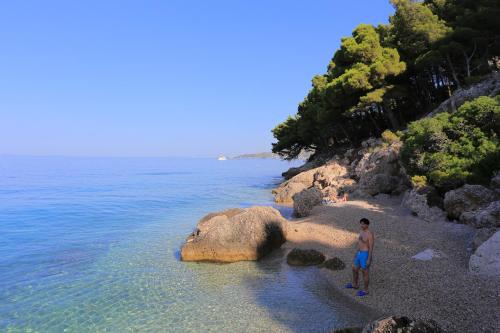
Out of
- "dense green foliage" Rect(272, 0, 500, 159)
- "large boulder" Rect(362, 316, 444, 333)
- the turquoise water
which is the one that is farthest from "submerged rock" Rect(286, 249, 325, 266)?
"dense green foliage" Rect(272, 0, 500, 159)

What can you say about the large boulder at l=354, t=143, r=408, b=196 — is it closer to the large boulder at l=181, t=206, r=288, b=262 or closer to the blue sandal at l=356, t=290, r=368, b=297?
the large boulder at l=181, t=206, r=288, b=262

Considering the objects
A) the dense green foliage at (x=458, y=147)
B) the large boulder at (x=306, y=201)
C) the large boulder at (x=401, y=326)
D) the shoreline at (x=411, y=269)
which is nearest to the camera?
the large boulder at (x=401, y=326)

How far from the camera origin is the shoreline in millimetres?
8648

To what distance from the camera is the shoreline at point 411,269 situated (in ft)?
28.4

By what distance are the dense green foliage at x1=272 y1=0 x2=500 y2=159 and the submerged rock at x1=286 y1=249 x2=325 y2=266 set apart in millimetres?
22543

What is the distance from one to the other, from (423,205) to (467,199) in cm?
232

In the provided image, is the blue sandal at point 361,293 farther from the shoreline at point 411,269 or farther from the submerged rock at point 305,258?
the submerged rock at point 305,258

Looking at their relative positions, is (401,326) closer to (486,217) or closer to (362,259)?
(362,259)

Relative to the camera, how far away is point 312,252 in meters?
14.4

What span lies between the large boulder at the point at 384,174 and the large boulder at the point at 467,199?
6.71 metres

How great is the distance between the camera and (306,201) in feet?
77.5

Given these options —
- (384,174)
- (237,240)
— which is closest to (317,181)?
A: (384,174)

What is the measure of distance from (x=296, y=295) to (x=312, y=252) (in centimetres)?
336

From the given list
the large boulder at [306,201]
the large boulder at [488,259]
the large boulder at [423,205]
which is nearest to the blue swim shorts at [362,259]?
the large boulder at [488,259]
